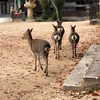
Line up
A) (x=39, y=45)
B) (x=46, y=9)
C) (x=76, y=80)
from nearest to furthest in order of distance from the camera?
(x=76, y=80)
(x=39, y=45)
(x=46, y=9)

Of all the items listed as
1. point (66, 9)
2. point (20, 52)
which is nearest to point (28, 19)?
point (66, 9)

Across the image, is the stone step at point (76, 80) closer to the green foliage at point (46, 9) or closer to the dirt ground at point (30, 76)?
the dirt ground at point (30, 76)

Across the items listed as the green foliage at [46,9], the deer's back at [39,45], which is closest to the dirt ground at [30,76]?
the deer's back at [39,45]

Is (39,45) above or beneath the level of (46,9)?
beneath

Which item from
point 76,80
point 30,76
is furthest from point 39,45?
point 76,80

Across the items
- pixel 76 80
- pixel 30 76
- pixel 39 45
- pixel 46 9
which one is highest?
pixel 46 9

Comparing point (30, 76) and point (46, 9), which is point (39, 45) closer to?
point (30, 76)

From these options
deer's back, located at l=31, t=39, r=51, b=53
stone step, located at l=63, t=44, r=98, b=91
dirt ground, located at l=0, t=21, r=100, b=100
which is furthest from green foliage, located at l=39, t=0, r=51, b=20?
stone step, located at l=63, t=44, r=98, b=91

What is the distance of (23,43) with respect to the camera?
46.2ft

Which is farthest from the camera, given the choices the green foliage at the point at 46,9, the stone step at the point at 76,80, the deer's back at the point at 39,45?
the green foliage at the point at 46,9

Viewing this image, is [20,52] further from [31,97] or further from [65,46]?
[31,97]

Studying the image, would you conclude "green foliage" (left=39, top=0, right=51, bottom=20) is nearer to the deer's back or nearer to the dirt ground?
the dirt ground

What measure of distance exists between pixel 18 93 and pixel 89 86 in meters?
1.53

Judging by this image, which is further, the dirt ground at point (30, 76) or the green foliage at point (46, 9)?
the green foliage at point (46, 9)
